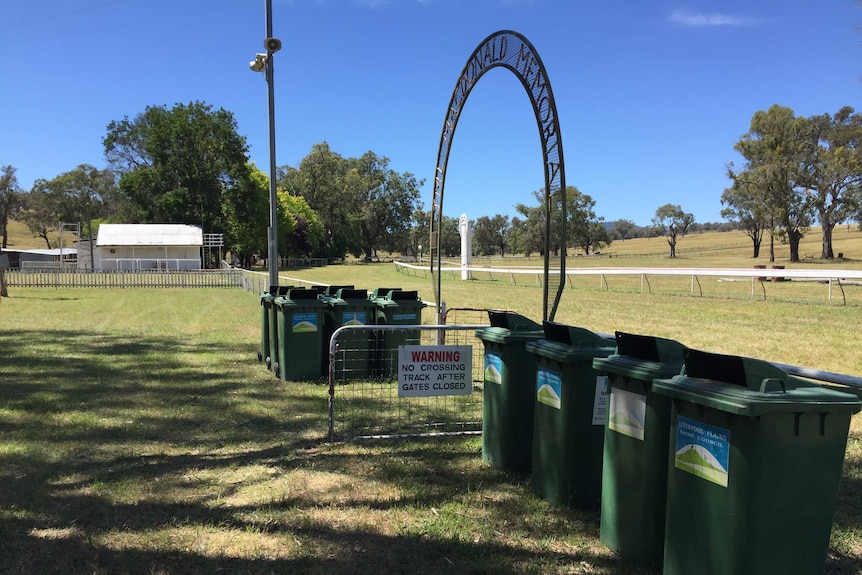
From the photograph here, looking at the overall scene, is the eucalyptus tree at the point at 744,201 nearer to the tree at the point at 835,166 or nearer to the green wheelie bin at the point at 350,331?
the tree at the point at 835,166

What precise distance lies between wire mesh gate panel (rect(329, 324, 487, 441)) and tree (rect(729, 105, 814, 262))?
176ft

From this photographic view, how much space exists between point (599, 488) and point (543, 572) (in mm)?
860

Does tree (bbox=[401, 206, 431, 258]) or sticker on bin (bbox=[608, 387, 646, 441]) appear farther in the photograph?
tree (bbox=[401, 206, 431, 258])

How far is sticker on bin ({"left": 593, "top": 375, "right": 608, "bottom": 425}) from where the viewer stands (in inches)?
148

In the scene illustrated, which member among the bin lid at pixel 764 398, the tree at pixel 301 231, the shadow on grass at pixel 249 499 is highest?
the tree at pixel 301 231

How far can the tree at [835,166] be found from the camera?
5053cm

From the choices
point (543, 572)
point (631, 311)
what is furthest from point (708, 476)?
point (631, 311)

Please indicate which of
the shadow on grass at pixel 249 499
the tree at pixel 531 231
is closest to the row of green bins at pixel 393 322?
the shadow on grass at pixel 249 499

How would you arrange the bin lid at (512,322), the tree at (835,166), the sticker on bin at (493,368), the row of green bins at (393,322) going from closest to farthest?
the sticker on bin at (493,368) < the bin lid at (512,322) < the row of green bins at (393,322) < the tree at (835,166)

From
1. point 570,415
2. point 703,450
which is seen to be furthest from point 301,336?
point 703,450

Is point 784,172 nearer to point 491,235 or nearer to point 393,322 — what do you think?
point 393,322

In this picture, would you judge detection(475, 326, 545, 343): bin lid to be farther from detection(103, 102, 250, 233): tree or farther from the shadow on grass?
detection(103, 102, 250, 233): tree

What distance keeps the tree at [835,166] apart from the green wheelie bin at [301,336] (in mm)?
56674

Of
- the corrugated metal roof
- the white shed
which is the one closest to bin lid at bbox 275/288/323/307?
the white shed
